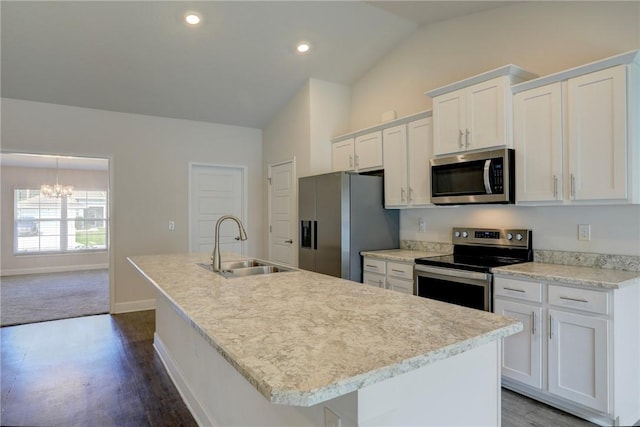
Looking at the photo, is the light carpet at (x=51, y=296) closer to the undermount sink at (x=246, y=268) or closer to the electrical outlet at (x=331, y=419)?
the undermount sink at (x=246, y=268)

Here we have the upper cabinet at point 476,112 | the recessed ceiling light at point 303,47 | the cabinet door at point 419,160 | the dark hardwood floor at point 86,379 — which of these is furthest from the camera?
the recessed ceiling light at point 303,47

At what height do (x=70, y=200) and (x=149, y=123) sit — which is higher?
(x=149, y=123)

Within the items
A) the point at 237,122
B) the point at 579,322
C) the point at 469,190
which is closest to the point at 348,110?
the point at 237,122

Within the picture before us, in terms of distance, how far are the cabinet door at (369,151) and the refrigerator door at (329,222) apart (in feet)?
1.55

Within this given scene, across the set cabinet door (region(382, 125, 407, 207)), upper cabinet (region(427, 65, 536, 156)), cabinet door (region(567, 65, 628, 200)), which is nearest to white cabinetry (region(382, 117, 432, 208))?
cabinet door (region(382, 125, 407, 207))

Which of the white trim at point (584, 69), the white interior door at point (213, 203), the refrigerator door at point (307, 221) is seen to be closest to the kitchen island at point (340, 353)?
the white trim at point (584, 69)

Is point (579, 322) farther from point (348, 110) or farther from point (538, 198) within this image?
point (348, 110)

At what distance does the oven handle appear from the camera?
2656mm

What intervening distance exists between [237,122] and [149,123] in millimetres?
1162

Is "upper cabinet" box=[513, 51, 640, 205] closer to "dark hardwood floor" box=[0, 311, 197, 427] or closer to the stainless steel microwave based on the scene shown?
the stainless steel microwave

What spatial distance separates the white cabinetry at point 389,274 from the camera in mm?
3266

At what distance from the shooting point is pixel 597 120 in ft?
7.60

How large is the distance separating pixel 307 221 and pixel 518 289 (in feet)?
7.66

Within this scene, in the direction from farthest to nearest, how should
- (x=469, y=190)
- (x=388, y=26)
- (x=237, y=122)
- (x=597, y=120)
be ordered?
1. (x=237, y=122)
2. (x=388, y=26)
3. (x=469, y=190)
4. (x=597, y=120)
